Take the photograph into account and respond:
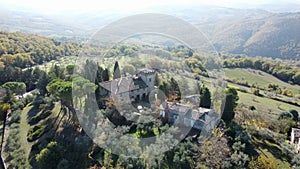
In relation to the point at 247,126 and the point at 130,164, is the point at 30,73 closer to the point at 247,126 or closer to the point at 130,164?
the point at 130,164

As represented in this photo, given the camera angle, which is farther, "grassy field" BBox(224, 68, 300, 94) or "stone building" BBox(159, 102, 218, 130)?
"grassy field" BBox(224, 68, 300, 94)

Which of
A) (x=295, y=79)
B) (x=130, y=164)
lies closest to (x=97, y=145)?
(x=130, y=164)

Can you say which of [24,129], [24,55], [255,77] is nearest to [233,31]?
[255,77]

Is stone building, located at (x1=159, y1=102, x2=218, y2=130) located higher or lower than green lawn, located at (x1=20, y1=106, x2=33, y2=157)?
higher

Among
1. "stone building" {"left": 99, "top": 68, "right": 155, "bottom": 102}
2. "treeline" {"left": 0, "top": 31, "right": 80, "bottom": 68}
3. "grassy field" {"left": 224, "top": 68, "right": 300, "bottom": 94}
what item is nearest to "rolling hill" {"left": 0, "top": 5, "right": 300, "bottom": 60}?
"treeline" {"left": 0, "top": 31, "right": 80, "bottom": 68}

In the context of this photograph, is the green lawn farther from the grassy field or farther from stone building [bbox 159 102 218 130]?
the grassy field
